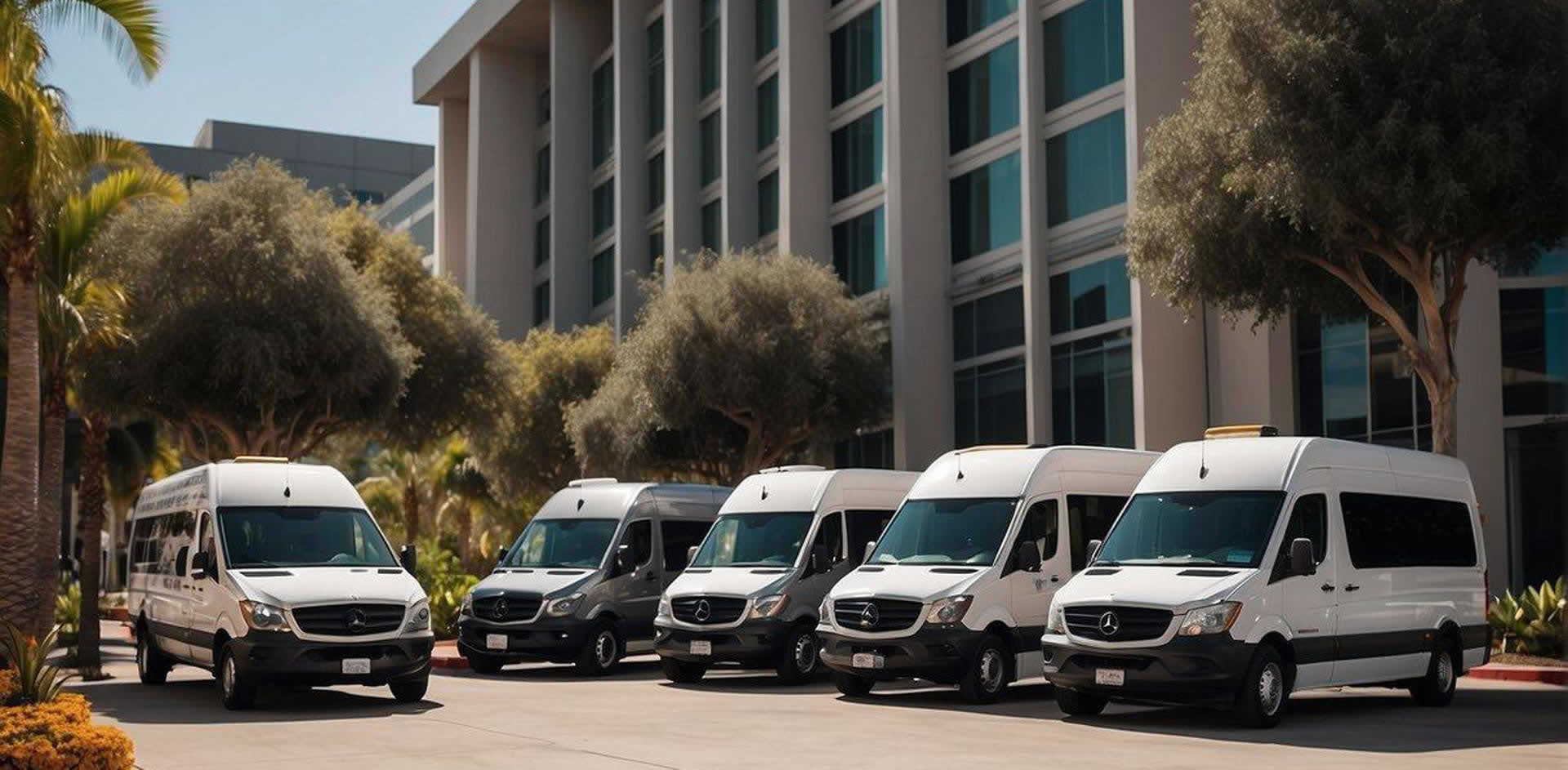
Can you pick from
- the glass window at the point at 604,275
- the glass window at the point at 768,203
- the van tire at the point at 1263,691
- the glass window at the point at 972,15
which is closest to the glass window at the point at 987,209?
the glass window at the point at 972,15

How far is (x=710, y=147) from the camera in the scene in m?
51.6

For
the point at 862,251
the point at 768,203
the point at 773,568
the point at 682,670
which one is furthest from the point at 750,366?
the point at 773,568

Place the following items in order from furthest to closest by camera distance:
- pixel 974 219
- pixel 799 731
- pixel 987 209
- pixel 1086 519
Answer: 1. pixel 974 219
2. pixel 987 209
3. pixel 1086 519
4. pixel 799 731

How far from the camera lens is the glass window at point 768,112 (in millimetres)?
47625

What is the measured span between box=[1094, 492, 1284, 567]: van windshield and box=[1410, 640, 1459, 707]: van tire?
2.81 meters

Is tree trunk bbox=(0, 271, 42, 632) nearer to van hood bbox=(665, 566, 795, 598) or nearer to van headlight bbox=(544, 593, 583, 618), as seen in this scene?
van headlight bbox=(544, 593, 583, 618)

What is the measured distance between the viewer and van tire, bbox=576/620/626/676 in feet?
A: 72.4

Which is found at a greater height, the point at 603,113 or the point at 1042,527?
the point at 603,113

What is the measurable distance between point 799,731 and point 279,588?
5.54 m

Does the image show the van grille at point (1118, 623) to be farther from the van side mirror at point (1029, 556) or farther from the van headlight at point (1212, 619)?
the van side mirror at point (1029, 556)

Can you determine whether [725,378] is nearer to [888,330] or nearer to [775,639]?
[888,330]

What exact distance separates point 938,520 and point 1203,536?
3524 millimetres

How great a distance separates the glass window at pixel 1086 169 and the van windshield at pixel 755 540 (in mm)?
15070

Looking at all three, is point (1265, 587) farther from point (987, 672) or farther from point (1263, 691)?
point (987, 672)
